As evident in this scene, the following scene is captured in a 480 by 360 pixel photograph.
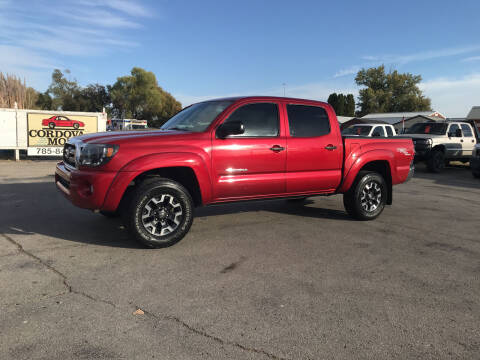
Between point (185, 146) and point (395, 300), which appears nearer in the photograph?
point (395, 300)

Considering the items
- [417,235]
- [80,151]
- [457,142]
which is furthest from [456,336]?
[457,142]

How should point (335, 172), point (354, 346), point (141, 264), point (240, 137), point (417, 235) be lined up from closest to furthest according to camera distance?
point (354, 346) < point (141, 264) < point (240, 137) < point (417, 235) < point (335, 172)

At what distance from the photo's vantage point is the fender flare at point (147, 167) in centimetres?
418

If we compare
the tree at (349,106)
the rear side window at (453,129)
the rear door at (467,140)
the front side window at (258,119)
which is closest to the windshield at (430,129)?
the rear side window at (453,129)

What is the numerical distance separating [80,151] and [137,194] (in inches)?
32.5

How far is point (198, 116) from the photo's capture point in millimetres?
5176

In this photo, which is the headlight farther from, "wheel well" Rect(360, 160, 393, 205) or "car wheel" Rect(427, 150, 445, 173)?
"car wheel" Rect(427, 150, 445, 173)

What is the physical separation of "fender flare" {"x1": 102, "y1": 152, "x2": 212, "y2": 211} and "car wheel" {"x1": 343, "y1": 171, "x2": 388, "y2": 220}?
261 cm

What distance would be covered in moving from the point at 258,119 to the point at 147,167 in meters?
1.68

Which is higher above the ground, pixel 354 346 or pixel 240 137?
pixel 240 137

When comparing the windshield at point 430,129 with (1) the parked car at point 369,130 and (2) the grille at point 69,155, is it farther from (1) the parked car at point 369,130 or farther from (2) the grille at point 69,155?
(2) the grille at point 69,155

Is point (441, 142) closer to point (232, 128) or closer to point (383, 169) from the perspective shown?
point (383, 169)

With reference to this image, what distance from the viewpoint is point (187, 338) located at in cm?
258

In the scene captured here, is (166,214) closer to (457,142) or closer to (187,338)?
(187,338)
